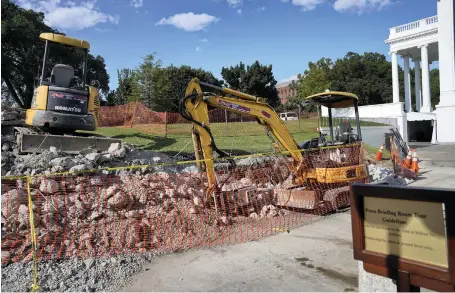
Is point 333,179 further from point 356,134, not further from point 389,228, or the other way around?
point 389,228

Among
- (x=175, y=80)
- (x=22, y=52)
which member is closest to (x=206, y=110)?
(x=22, y=52)

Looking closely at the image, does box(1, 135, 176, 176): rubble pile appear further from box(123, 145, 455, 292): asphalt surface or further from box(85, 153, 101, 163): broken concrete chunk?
box(123, 145, 455, 292): asphalt surface

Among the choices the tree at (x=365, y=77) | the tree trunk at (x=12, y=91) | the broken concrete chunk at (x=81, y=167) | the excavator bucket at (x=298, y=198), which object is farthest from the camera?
the tree at (x=365, y=77)

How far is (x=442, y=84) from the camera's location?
26.0 m

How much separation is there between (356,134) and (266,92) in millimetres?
52036

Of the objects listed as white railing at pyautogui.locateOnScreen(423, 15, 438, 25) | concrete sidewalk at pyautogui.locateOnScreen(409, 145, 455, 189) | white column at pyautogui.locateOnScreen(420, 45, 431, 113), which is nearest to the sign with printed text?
concrete sidewalk at pyautogui.locateOnScreen(409, 145, 455, 189)

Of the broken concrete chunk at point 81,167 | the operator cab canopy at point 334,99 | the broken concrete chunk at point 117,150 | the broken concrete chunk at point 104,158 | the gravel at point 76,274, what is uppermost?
the operator cab canopy at point 334,99

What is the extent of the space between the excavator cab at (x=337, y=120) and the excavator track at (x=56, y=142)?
5.35m

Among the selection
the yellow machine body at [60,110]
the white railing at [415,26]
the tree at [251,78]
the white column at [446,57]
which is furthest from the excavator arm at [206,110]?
the tree at [251,78]

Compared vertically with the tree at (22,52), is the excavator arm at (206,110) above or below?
below

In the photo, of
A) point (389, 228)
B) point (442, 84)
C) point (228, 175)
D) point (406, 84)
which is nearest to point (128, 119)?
point (228, 175)

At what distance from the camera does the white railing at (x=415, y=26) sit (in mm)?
31469

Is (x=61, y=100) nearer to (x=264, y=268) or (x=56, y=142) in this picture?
(x=56, y=142)

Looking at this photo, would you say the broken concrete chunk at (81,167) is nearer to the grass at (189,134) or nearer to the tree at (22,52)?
the grass at (189,134)
